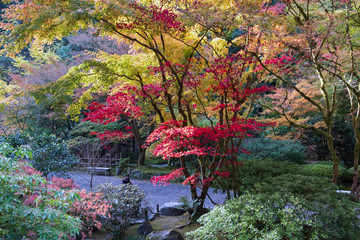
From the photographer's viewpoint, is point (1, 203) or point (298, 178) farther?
point (298, 178)

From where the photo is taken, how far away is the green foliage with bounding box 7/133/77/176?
Answer: 6125 mm

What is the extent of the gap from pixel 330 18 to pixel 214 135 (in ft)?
10.5

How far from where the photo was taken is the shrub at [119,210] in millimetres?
5355

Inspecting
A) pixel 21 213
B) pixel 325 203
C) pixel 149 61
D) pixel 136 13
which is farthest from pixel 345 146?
pixel 21 213

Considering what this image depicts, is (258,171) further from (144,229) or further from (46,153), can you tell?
(46,153)

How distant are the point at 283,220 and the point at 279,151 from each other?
8072 millimetres

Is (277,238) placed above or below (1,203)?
below

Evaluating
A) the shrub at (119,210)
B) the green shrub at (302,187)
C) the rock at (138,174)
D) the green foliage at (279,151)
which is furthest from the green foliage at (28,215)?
the rock at (138,174)

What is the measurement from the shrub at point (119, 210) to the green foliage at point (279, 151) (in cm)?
714

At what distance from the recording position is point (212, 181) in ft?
20.2

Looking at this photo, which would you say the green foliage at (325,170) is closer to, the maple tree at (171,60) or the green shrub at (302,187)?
the maple tree at (171,60)

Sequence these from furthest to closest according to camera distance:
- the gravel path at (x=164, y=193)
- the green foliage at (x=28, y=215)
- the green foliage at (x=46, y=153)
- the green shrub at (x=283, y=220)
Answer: the gravel path at (x=164, y=193), the green foliage at (x=46, y=153), the green shrub at (x=283, y=220), the green foliage at (x=28, y=215)

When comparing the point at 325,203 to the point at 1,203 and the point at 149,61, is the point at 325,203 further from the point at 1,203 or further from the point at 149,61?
the point at 149,61

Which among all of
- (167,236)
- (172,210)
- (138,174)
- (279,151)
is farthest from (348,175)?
(138,174)
